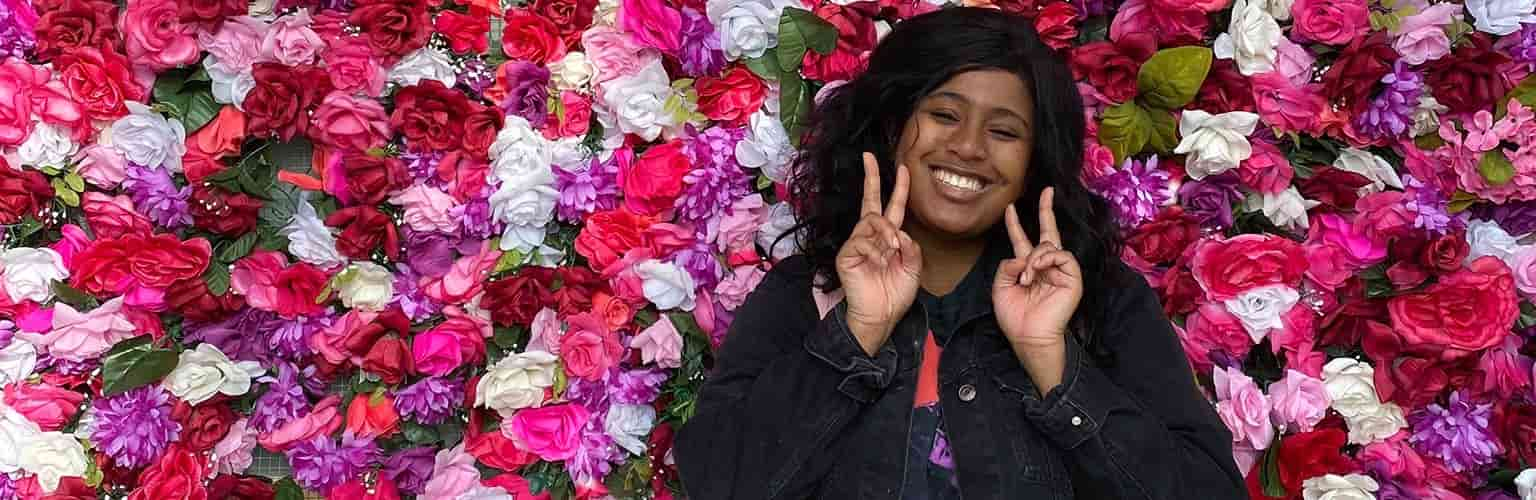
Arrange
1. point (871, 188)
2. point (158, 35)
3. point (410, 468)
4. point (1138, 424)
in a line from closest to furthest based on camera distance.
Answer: point (1138, 424), point (871, 188), point (158, 35), point (410, 468)

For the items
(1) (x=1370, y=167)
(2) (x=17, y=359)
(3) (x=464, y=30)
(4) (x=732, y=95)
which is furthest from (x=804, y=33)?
(2) (x=17, y=359)

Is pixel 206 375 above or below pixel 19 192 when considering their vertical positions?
below

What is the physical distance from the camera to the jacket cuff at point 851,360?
1.07 m

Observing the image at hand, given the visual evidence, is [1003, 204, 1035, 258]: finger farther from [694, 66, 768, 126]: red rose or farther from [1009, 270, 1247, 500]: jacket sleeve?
[694, 66, 768, 126]: red rose

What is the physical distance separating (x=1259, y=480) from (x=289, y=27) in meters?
1.43

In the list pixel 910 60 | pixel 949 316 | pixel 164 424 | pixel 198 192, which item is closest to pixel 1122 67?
pixel 910 60

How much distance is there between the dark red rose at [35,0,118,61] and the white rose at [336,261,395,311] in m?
Result: 0.43

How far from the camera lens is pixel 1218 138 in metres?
1.47

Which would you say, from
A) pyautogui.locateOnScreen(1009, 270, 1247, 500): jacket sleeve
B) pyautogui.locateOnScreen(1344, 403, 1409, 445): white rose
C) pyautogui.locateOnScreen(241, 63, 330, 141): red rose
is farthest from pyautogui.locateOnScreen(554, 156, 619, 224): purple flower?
pyautogui.locateOnScreen(1344, 403, 1409, 445): white rose

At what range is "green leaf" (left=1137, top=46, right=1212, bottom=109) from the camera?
148cm

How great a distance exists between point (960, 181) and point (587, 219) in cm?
59

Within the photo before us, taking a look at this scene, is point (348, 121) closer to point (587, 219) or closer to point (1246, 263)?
point (587, 219)

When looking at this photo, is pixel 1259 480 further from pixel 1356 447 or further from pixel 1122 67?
pixel 1122 67

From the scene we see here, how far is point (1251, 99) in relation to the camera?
1.51 m
